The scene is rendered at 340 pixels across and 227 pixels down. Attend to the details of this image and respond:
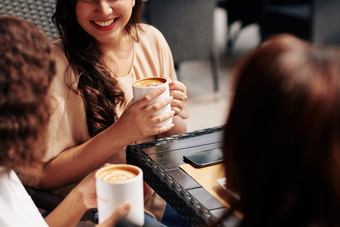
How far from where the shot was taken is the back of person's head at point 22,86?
0.84 metres

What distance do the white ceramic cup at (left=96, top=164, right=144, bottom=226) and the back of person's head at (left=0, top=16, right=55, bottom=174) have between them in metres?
0.15

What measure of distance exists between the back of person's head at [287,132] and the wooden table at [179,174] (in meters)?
0.40

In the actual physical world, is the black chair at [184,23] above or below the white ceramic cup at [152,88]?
below

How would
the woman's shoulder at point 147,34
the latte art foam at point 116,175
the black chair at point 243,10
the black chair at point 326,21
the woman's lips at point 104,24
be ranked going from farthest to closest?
the black chair at point 243,10, the black chair at point 326,21, the woman's shoulder at point 147,34, the woman's lips at point 104,24, the latte art foam at point 116,175

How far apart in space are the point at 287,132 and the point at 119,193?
40 cm

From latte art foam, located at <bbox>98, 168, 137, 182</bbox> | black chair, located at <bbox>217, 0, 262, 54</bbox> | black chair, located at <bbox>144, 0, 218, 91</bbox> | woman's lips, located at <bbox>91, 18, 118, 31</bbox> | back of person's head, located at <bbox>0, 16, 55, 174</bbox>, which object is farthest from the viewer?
Result: black chair, located at <bbox>217, 0, 262, 54</bbox>

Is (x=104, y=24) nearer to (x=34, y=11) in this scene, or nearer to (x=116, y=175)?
(x=34, y=11)

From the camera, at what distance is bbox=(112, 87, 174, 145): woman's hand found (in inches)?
52.4

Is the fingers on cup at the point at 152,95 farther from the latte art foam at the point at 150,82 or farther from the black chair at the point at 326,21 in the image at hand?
the black chair at the point at 326,21

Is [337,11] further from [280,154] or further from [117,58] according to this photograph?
[280,154]

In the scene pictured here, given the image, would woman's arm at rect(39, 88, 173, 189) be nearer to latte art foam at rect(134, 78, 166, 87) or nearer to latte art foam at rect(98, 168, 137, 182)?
latte art foam at rect(134, 78, 166, 87)

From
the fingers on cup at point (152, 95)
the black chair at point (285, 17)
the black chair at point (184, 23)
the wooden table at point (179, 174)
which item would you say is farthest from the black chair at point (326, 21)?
the fingers on cup at point (152, 95)

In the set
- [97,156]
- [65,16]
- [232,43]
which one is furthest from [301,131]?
[232,43]

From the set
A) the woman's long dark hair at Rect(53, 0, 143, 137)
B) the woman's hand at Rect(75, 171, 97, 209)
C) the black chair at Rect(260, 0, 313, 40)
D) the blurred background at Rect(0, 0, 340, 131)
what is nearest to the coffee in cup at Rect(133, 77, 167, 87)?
the woman's long dark hair at Rect(53, 0, 143, 137)
